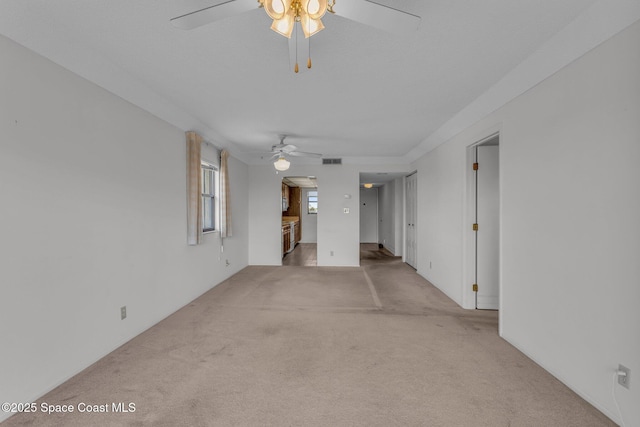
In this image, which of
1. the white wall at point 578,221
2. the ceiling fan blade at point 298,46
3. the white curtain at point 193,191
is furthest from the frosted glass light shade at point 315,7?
Result: the white curtain at point 193,191

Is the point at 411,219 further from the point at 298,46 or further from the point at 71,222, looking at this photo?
the point at 71,222

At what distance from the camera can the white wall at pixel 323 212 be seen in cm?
620

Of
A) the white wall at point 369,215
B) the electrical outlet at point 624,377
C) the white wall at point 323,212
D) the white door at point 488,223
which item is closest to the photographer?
the electrical outlet at point 624,377

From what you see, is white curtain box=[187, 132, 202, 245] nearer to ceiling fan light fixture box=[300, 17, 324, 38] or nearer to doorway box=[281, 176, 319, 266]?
ceiling fan light fixture box=[300, 17, 324, 38]

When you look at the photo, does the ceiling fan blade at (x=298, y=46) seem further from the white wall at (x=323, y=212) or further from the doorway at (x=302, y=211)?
the doorway at (x=302, y=211)

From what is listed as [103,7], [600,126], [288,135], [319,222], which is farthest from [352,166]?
[103,7]

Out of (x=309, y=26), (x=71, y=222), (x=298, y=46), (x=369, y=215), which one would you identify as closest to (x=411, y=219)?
(x=369, y=215)

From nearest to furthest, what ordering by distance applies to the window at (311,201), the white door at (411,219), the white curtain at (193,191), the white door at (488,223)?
1. the white door at (488,223)
2. the white curtain at (193,191)
3. the white door at (411,219)
4. the window at (311,201)

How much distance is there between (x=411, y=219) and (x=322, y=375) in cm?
492

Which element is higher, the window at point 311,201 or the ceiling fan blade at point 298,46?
the ceiling fan blade at point 298,46

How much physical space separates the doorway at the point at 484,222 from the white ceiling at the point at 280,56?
0.72m

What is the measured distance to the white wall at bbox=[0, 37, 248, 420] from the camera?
5.55 ft

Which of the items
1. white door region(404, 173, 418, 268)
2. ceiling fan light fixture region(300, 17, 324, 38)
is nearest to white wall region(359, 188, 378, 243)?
white door region(404, 173, 418, 268)

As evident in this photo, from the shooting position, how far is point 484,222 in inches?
137
